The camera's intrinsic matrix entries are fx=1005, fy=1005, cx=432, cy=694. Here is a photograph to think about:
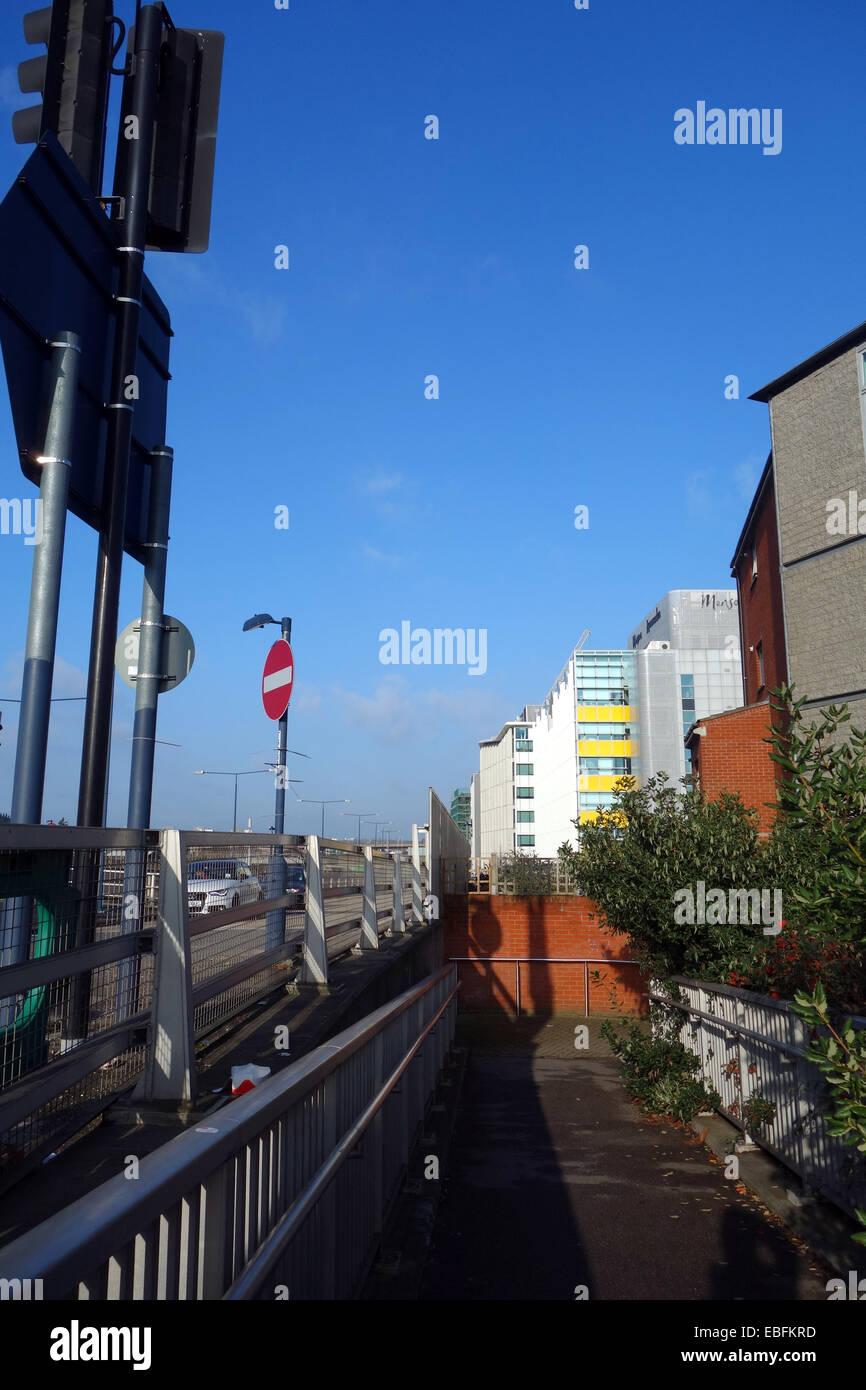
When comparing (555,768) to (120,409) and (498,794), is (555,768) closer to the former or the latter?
(498,794)

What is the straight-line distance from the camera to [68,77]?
6.78 m

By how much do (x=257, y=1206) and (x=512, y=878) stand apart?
21.4m

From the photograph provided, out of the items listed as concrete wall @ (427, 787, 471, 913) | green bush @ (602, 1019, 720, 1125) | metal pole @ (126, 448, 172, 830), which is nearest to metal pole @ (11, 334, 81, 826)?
metal pole @ (126, 448, 172, 830)

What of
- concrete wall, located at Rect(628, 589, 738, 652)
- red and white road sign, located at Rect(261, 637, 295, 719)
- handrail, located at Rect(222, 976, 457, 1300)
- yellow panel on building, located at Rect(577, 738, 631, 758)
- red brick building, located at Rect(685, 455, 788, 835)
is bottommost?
handrail, located at Rect(222, 976, 457, 1300)

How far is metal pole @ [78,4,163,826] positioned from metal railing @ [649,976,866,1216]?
4.24m

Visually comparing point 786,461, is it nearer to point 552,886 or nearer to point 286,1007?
point 552,886

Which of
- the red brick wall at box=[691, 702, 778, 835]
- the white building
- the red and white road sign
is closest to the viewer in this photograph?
the red and white road sign

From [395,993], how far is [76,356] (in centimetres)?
692

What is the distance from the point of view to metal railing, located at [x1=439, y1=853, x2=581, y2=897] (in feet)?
76.1

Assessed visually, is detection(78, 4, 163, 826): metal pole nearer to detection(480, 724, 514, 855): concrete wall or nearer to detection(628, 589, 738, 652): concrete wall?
detection(628, 589, 738, 652): concrete wall

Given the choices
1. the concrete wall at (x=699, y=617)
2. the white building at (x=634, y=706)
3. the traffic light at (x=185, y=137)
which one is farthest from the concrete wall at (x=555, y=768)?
the traffic light at (x=185, y=137)

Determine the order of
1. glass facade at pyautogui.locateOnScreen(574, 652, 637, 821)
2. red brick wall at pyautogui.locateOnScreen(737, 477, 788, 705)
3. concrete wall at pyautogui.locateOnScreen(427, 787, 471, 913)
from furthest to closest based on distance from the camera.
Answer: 1. glass facade at pyautogui.locateOnScreen(574, 652, 637, 821)
2. red brick wall at pyautogui.locateOnScreen(737, 477, 788, 705)
3. concrete wall at pyautogui.locateOnScreen(427, 787, 471, 913)

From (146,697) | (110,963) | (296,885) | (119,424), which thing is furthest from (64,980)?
(296,885)
